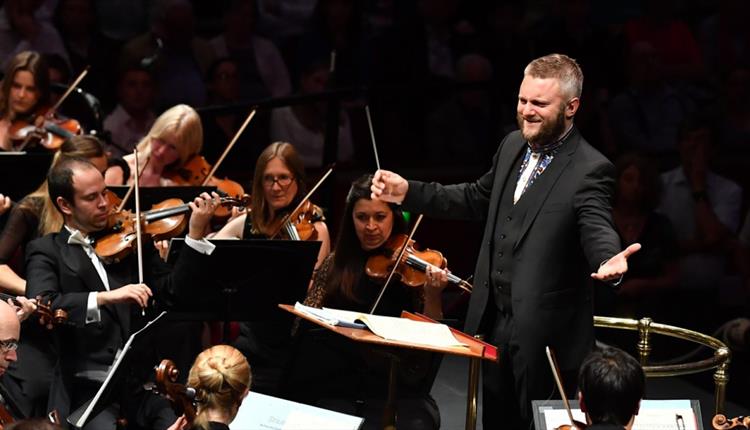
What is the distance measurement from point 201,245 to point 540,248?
1.25 meters

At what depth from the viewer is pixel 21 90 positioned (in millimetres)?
5691

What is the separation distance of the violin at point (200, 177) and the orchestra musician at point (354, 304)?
2.46ft

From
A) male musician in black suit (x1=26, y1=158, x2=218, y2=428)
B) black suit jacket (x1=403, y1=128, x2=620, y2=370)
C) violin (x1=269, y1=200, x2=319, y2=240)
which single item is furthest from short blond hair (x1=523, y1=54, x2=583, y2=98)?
violin (x1=269, y1=200, x2=319, y2=240)

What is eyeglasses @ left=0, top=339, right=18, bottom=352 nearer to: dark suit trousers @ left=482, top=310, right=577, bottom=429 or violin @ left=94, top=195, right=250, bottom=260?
violin @ left=94, top=195, right=250, bottom=260

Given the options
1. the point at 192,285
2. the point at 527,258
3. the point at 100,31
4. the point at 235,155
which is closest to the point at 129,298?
the point at 192,285

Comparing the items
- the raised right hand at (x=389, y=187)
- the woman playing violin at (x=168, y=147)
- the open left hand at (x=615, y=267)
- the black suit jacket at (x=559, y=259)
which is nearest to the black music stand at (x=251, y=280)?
the raised right hand at (x=389, y=187)

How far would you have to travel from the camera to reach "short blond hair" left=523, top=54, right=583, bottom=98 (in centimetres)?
373

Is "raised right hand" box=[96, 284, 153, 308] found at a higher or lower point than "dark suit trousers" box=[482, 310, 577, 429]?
higher

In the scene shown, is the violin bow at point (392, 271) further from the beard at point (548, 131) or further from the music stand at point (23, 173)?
the music stand at point (23, 173)

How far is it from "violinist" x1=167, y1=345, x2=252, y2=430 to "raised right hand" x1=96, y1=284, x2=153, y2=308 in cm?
91

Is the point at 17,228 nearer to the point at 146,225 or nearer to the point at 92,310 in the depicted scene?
the point at 146,225

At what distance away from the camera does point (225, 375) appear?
3.39m

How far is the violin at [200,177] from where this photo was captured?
18.3ft

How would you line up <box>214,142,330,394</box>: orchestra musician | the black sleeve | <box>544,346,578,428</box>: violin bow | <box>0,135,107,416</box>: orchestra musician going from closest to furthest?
<box>544,346,578,428</box>: violin bow → <box>0,135,107,416</box>: orchestra musician → the black sleeve → <box>214,142,330,394</box>: orchestra musician
